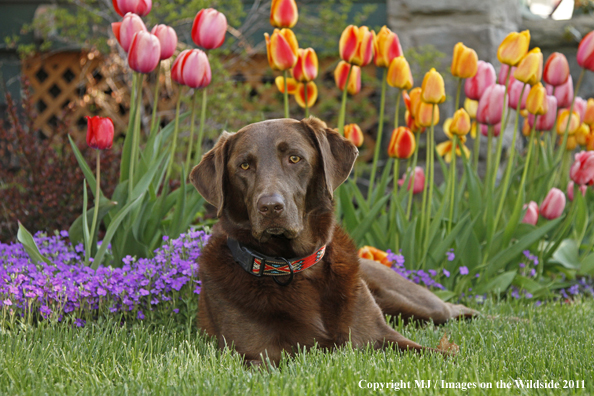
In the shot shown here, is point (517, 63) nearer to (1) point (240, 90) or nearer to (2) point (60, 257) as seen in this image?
(2) point (60, 257)

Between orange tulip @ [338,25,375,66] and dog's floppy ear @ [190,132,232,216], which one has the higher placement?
orange tulip @ [338,25,375,66]

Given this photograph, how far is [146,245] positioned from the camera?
3.48 meters

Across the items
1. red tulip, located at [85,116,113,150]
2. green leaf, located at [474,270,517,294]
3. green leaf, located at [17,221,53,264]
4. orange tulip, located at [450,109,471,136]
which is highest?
red tulip, located at [85,116,113,150]

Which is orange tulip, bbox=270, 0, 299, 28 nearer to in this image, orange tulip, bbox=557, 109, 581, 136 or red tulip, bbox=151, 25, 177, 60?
red tulip, bbox=151, 25, 177, 60

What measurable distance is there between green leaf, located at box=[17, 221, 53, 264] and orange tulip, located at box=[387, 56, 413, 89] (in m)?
2.29

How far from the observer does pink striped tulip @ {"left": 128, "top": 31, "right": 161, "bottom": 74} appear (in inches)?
118

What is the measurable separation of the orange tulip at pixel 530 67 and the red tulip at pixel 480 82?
1.16 ft

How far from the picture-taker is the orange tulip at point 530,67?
11.3 ft

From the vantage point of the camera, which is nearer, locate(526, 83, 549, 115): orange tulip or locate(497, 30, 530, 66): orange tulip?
locate(497, 30, 530, 66): orange tulip

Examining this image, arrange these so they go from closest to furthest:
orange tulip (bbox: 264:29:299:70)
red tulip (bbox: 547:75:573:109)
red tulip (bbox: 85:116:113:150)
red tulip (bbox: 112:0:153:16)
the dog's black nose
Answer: the dog's black nose, red tulip (bbox: 85:116:113:150), red tulip (bbox: 112:0:153:16), orange tulip (bbox: 264:29:299:70), red tulip (bbox: 547:75:573:109)

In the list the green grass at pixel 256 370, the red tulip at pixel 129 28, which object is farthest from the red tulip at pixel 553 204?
the red tulip at pixel 129 28

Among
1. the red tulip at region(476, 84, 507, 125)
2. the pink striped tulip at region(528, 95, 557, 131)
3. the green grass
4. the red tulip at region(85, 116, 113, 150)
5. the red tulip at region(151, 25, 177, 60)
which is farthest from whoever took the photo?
the pink striped tulip at region(528, 95, 557, 131)

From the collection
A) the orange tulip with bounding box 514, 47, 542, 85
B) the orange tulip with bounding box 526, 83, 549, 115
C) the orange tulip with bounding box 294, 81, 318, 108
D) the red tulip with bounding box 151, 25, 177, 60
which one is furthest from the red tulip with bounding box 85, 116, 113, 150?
the orange tulip with bounding box 526, 83, 549, 115

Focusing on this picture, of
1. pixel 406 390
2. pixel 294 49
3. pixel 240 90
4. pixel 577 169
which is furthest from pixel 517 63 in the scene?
pixel 240 90
